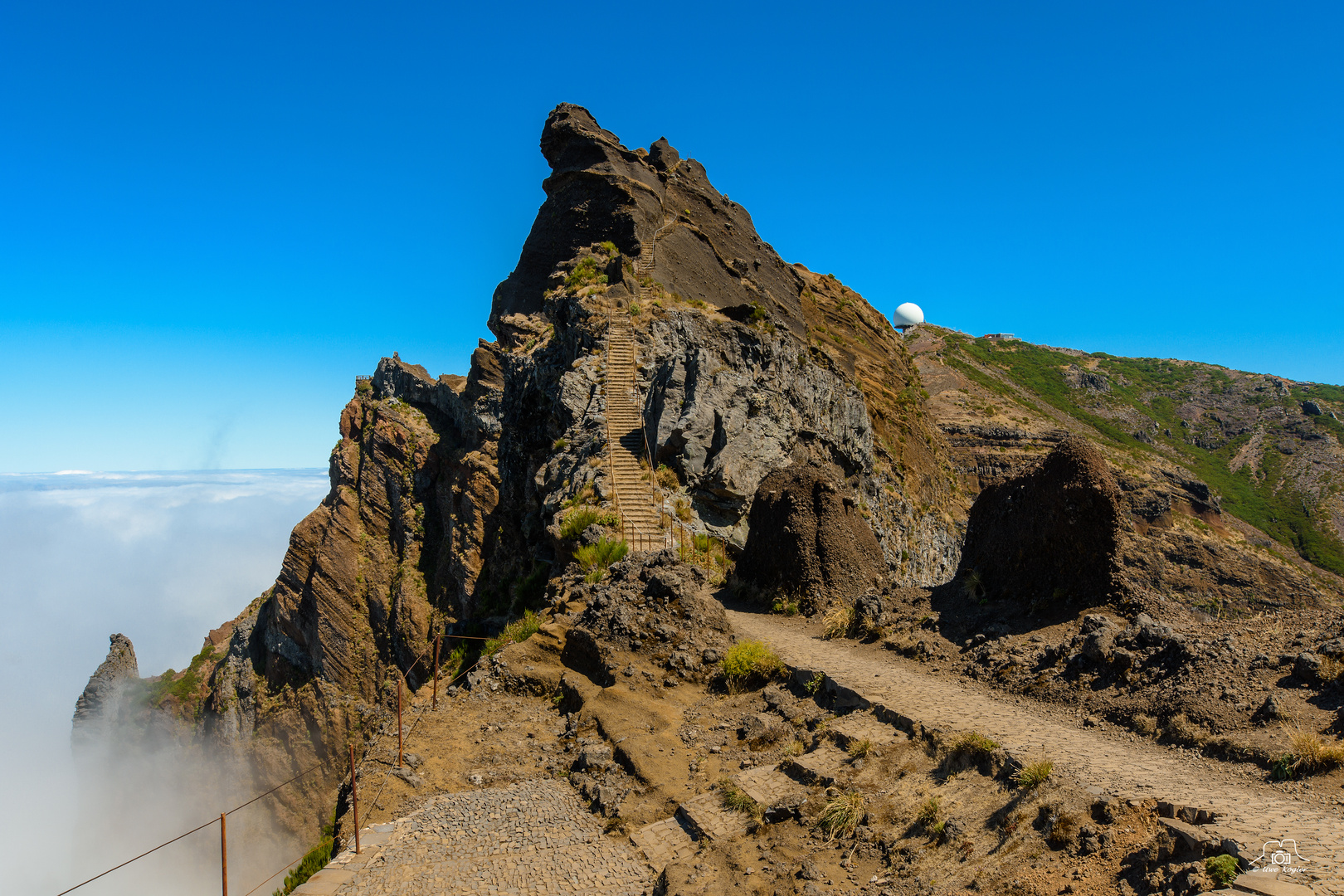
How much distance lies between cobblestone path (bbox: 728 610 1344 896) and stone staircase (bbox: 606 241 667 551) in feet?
24.8

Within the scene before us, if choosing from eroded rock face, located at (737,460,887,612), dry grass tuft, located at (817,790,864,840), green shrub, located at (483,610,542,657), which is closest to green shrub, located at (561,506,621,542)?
green shrub, located at (483,610,542,657)

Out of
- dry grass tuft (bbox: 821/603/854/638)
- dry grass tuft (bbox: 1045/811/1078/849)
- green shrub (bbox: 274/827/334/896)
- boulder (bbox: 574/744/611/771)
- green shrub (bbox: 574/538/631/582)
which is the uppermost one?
green shrub (bbox: 574/538/631/582)

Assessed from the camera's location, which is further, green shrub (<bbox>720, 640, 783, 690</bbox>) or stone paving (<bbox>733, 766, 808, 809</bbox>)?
green shrub (<bbox>720, 640, 783, 690</bbox>)

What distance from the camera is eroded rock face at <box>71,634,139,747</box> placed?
64.0 meters

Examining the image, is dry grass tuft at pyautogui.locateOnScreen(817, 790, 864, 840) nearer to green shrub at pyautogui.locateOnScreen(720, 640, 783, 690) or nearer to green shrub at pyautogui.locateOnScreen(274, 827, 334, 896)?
green shrub at pyautogui.locateOnScreen(720, 640, 783, 690)

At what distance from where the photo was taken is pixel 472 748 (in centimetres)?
902

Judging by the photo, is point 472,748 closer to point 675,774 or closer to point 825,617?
point 675,774

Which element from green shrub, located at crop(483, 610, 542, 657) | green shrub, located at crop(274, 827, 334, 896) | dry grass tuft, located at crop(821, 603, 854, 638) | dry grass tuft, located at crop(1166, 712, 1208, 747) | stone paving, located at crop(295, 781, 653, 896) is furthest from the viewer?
green shrub, located at crop(483, 610, 542, 657)

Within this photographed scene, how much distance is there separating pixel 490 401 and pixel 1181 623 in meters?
38.3

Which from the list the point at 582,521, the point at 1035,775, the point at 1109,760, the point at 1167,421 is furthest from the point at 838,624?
the point at 1167,421

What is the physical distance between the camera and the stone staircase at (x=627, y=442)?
17812 mm

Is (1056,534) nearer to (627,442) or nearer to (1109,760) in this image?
(1109,760)

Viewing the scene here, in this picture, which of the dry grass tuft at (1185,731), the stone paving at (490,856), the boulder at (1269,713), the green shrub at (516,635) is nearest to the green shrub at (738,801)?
the stone paving at (490,856)

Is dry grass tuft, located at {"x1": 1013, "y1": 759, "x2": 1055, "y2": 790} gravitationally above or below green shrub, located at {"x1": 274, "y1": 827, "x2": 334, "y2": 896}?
above
